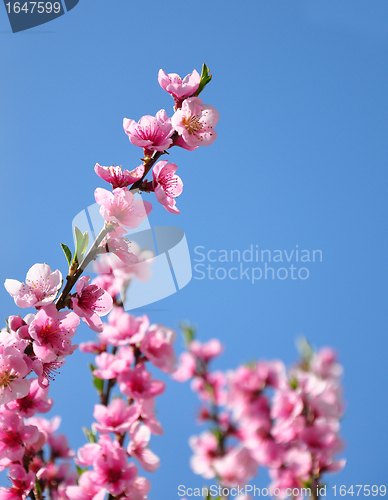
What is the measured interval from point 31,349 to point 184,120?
1.93 feet

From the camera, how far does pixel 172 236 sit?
1.06 metres

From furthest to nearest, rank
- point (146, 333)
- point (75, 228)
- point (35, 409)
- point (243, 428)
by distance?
point (243, 428) → point (146, 333) → point (35, 409) → point (75, 228)

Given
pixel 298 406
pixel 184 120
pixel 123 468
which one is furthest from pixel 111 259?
pixel 298 406

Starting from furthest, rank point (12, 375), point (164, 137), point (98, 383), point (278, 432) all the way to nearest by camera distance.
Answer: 1. point (278, 432)
2. point (98, 383)
3. point (164, 137)
4. point (12, 375)

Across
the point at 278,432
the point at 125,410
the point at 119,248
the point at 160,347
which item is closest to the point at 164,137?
the point at 119,248

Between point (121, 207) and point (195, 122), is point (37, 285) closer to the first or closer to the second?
point (121, 207)

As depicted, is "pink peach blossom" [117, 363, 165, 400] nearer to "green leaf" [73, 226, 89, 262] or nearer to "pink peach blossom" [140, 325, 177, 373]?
"pink peach blossom" [140, 325, 177, 373]

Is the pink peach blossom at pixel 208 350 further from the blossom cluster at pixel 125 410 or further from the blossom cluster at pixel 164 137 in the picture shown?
the blossom cluster at pixel 164 137

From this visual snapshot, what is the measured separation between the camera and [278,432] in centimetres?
138

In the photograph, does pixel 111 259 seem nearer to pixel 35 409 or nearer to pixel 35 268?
pixel 35 268

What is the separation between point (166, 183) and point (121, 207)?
0.14 metres

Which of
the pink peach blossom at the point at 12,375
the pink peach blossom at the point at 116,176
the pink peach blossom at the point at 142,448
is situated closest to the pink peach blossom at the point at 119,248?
the pink peach blossom at the point at 116,176

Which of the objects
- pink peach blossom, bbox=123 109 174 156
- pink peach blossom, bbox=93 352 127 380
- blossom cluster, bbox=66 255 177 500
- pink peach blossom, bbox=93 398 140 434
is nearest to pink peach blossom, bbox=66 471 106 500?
blossom cluster, bbox=66 255 177 500

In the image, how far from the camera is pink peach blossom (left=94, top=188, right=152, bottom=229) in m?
0.76
